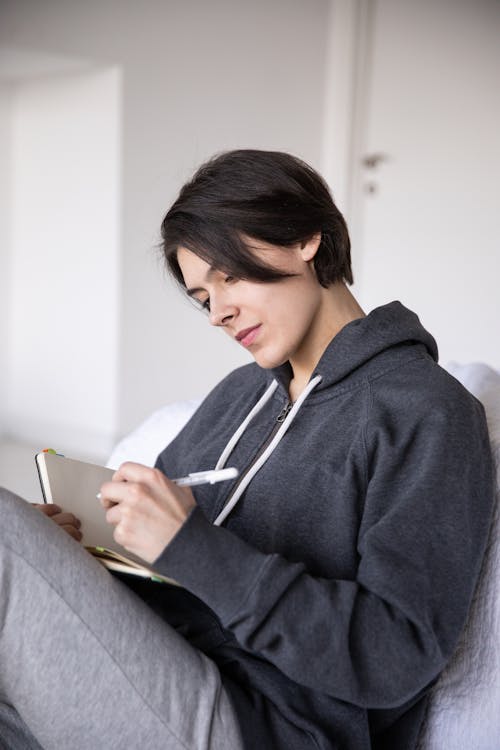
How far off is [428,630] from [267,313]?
0.45 meters

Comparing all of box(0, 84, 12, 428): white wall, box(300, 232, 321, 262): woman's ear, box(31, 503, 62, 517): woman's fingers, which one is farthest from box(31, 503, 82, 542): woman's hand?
box(0, 84, 12, 428): white wall

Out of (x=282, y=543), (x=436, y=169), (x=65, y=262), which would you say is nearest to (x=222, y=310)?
(x=282, y=543)

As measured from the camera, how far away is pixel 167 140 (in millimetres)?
3787

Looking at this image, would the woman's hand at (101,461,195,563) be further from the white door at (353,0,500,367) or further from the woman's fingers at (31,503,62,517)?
the white door at (353,0,500,367)

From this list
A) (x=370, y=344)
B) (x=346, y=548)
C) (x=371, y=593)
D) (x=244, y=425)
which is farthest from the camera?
(x=244, y=425)

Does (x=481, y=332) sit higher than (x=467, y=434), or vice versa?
(x=467, y=434)

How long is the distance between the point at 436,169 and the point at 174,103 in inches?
45.4

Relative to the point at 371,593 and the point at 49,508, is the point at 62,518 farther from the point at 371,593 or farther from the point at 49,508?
the point at 371,593

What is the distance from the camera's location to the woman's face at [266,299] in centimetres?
111

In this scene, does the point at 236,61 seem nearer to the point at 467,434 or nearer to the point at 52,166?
the point at 52,166

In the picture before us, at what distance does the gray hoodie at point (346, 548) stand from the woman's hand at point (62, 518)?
0.45ft

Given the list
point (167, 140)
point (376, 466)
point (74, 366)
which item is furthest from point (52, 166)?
point (376, 466)

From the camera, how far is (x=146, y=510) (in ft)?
2.88

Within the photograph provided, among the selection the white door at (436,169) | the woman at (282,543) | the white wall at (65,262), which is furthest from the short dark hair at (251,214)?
the white wall at (65,262)
